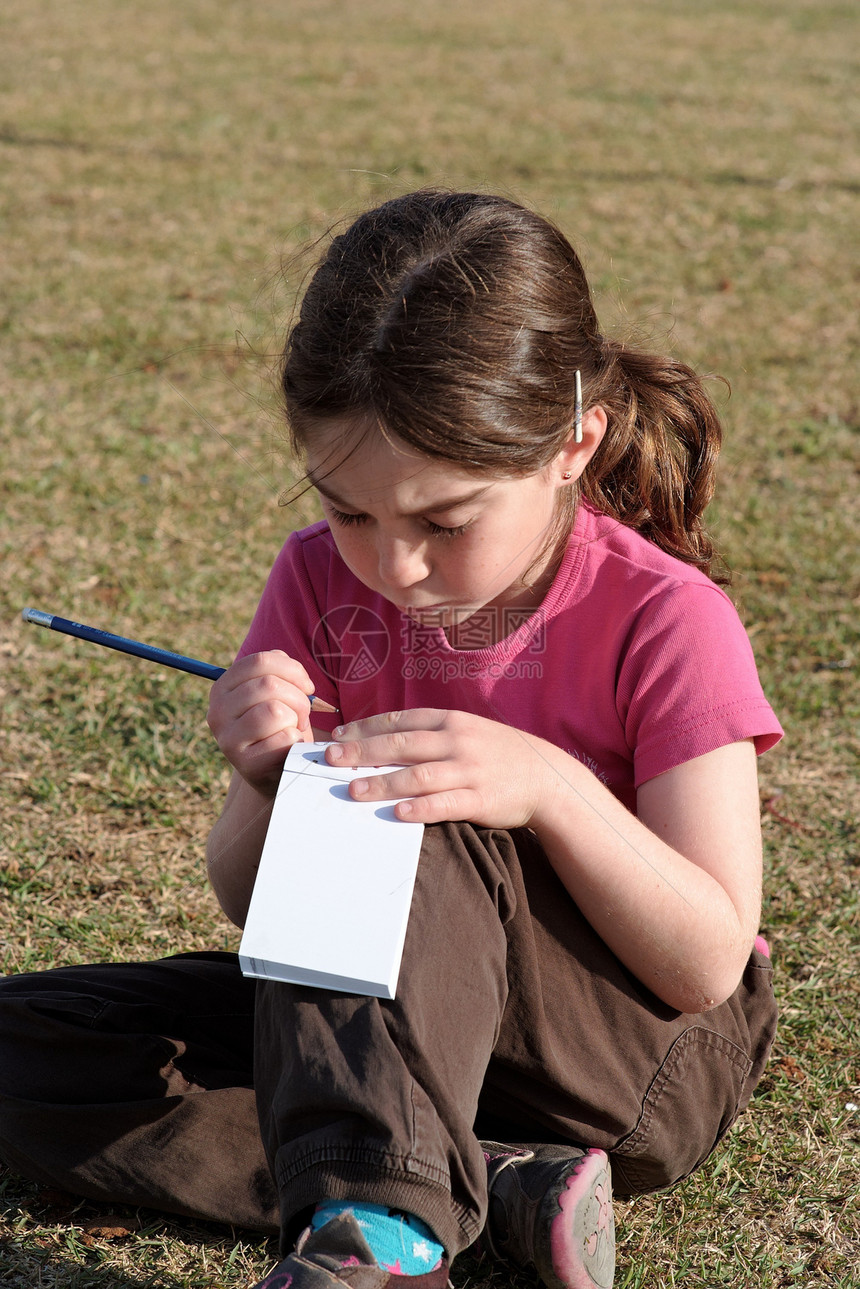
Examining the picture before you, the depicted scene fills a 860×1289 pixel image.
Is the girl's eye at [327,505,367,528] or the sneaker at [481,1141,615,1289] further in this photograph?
the girl's eye at [327,505,367,528]

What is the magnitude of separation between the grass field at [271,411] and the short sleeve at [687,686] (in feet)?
1.80

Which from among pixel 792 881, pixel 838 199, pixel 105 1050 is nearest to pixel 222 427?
pixel 792 881

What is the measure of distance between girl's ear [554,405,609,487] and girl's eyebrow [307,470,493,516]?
0.55 ft

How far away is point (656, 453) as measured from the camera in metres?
1.81

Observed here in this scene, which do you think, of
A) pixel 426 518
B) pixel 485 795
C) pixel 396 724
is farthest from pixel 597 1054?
pixel 426 518

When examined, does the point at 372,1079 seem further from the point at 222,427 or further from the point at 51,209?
the point at 51,209

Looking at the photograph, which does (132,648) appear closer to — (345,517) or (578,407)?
(345,517)

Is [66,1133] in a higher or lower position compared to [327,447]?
lower

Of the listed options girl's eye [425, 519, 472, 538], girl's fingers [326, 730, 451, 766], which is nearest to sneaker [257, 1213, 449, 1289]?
girl's fingers [326, 730, 451, 766]

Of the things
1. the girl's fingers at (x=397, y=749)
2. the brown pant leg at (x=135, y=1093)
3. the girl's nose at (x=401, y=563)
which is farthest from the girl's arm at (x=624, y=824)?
the brown pant leg at (x=135, y=1093)

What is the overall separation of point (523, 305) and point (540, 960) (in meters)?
0.80

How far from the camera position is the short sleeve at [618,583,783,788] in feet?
5.09

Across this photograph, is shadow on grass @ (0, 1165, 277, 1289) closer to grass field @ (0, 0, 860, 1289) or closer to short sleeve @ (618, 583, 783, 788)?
grass field @ (0, 0, 860, 1289)

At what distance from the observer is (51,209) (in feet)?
20.0
